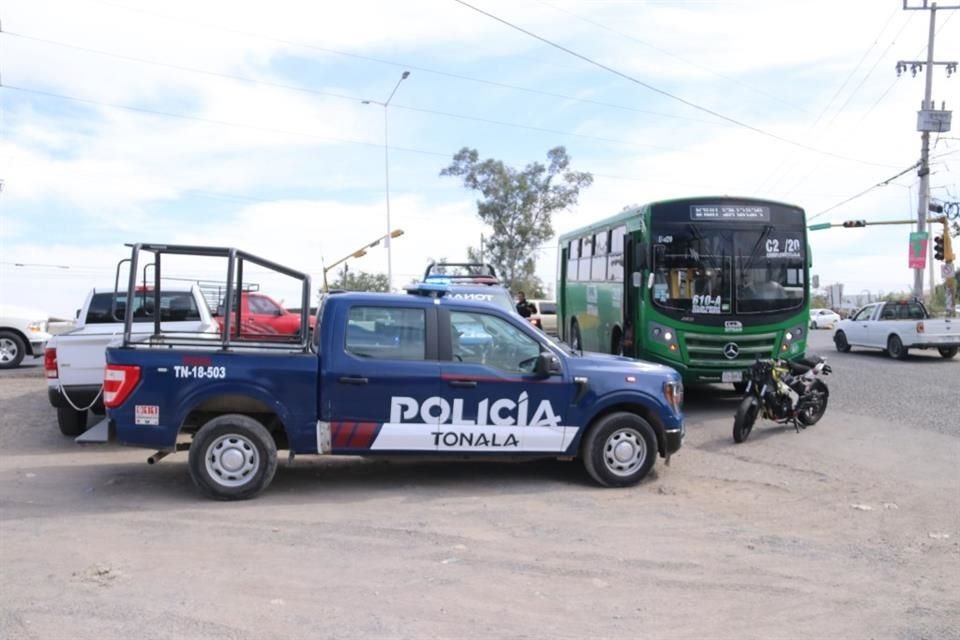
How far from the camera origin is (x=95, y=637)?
4.73m

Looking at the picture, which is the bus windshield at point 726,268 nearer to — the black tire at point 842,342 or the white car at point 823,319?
the black tire at point 842,342

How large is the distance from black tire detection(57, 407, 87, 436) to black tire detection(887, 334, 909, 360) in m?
20.1

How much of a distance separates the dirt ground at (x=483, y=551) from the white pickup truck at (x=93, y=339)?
2.78 ft

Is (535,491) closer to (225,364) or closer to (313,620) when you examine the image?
(225,364)

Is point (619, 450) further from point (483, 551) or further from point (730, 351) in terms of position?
point (730, 351)

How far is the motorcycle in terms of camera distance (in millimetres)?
11102

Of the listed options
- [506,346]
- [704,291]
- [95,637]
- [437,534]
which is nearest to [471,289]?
[704,291]

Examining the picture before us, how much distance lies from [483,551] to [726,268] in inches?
338

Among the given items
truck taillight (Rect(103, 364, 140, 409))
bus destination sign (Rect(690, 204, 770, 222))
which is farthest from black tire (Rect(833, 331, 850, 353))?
truck taillight (Rect(103, 364, 140, 409))

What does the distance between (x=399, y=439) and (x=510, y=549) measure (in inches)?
76.3

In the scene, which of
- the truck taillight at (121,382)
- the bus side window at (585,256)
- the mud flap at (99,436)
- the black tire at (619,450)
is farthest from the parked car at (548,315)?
the truck taillight at (121,382)

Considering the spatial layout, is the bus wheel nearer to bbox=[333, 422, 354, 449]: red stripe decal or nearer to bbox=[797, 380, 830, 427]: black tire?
bbox=[797, 380, 830, 427]: black tire

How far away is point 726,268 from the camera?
44.8ft

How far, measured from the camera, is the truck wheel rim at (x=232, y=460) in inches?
304
